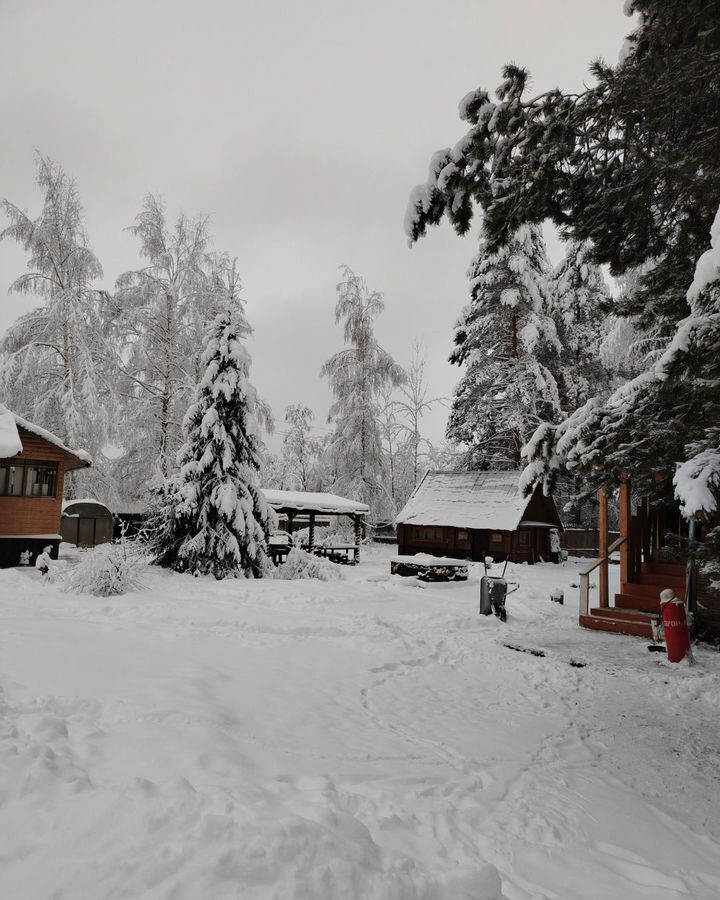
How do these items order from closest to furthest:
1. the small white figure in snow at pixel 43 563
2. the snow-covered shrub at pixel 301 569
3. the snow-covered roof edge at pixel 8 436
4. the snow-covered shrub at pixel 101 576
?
the snow-covered shrub at pixel 101 576
the small white figure in snow at pixel 43 563
the snow-covered roof edge at pixel 8 436
the snow-covered shrub at pixel 301 569

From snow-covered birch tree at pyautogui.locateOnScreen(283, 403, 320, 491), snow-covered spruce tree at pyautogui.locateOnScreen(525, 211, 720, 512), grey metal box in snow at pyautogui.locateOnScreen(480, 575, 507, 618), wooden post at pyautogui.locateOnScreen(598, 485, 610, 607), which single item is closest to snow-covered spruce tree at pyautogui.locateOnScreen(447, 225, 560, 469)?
wooden post at pyautogui.locateOnScreen(598, 485, 610, 607)

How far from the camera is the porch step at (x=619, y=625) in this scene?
10.1 meters

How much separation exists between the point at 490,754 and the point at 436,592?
10.7 meters

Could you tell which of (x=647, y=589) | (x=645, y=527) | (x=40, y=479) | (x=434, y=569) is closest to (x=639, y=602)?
(x=647, y=589)

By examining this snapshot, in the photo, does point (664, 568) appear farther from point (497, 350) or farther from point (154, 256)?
point (154, 256)

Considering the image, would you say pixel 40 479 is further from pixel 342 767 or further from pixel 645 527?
pixel 645 527

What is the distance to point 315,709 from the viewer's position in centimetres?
524

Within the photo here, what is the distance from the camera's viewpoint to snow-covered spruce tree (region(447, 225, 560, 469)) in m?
26.3

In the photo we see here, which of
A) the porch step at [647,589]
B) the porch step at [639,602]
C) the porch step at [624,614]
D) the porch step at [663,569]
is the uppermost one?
the porch step at [663,569]

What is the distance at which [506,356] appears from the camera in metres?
27.9

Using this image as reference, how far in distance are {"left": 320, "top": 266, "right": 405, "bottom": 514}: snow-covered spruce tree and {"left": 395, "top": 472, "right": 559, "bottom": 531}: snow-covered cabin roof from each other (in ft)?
15.5

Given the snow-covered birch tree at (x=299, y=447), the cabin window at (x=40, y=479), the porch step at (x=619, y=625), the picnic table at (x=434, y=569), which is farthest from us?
the snow-covered birch tree at (x=299, y=447)

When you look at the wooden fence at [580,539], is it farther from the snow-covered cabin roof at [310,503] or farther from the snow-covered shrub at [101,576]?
the snow-covered shrub at [101,576]

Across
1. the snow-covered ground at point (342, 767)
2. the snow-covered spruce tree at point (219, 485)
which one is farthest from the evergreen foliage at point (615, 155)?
the snow-covered spruce tree at point (219, 485)
